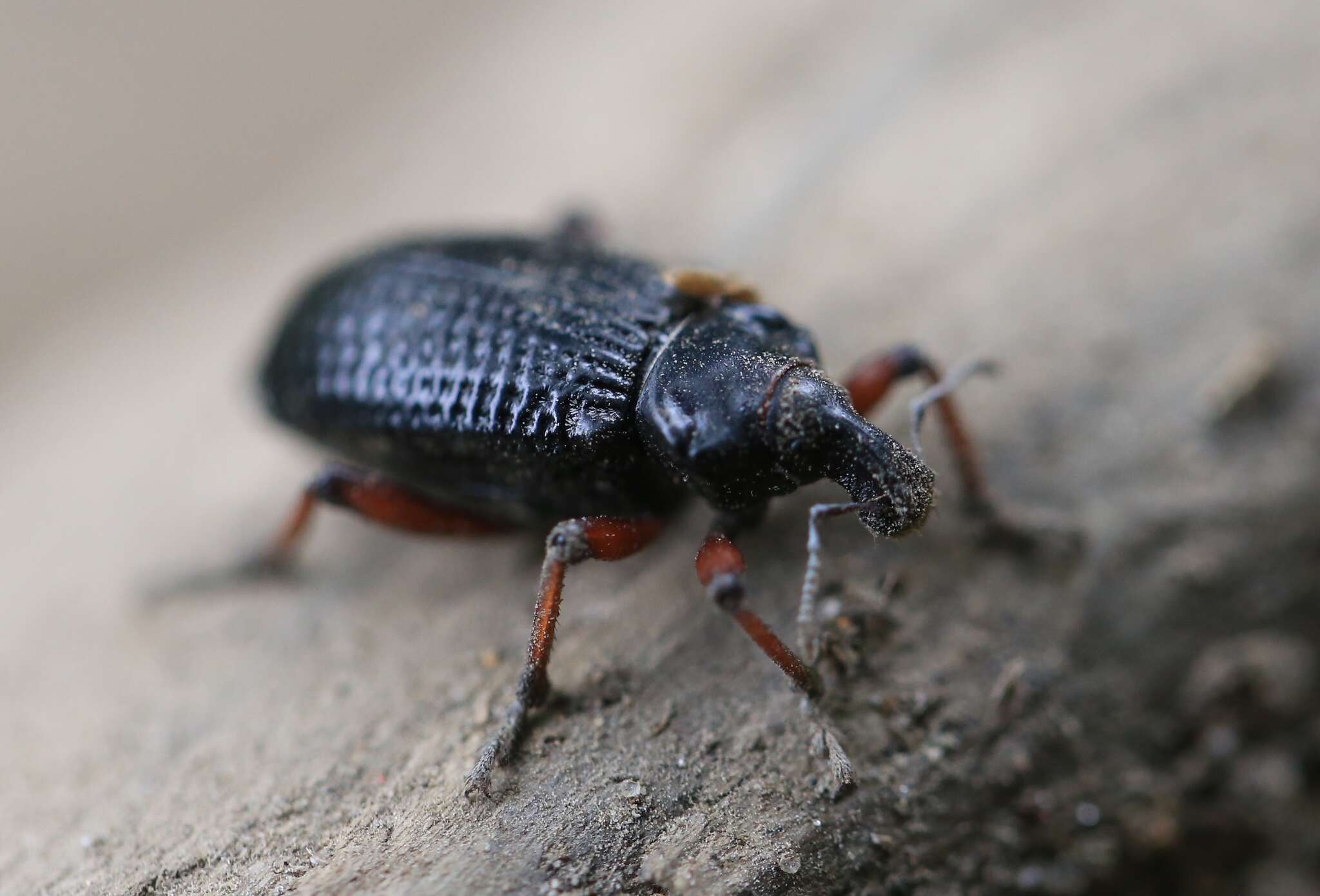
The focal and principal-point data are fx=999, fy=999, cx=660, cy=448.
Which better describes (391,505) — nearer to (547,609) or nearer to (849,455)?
(547,609)

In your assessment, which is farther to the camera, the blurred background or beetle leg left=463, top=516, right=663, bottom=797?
the blurred background

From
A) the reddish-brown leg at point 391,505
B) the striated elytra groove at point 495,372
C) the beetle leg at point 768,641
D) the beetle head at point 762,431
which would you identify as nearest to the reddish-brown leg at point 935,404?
the beetle head at point 762,431

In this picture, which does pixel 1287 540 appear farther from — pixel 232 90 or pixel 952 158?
pixel 232 90

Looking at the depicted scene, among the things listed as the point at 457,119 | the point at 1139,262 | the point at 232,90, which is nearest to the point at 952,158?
the point at 1139,262

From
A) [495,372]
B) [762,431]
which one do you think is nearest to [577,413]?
[495,372]

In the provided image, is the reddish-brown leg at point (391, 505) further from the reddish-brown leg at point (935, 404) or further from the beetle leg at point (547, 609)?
the reddish-brown leg at point (935, 404)

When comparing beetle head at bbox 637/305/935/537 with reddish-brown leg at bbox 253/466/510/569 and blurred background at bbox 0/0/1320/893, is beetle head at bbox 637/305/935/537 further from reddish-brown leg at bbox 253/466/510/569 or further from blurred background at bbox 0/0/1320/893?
reddish-brown leg at bbox 253/466/510/569

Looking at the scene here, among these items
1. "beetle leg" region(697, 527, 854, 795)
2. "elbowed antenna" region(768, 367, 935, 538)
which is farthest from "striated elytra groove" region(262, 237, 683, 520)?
"beetle leg" region(697, 527, 854, 795)
